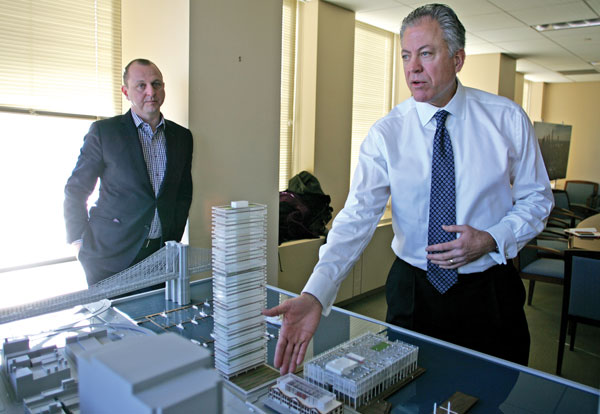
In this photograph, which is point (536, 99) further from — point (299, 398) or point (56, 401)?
point (56, 401)

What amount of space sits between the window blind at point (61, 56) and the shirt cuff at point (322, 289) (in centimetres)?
199

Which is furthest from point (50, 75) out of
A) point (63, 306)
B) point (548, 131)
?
point (548, 131)

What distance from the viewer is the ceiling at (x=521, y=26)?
4348 mm

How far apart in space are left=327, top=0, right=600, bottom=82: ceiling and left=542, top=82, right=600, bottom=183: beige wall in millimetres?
1716

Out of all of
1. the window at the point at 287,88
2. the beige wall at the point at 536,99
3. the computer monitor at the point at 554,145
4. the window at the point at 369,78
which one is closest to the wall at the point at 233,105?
the window at the point at 287,88

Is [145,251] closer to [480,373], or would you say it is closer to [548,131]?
[480,373]

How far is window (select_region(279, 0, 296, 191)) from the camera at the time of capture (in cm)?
432

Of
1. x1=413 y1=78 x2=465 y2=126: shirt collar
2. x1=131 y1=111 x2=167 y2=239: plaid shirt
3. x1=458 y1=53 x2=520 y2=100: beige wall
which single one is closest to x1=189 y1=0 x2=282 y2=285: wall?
x1=131 y1=111 x2=167 y2=239: plaid shirt

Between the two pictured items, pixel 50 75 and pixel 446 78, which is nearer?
pixel 446 78

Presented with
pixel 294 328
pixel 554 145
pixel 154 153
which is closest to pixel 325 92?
pixel 154 153

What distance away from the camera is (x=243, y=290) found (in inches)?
48.5

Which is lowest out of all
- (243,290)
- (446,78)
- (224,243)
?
(243,290)

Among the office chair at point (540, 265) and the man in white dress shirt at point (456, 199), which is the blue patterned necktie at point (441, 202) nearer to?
the man in white dress shirt at point (456, 199)

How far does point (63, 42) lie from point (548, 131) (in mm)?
7838
